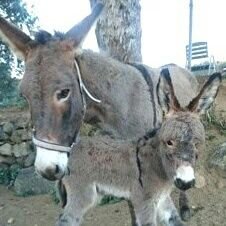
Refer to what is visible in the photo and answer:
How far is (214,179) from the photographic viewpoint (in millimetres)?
5832

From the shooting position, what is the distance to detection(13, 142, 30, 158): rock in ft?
25.7

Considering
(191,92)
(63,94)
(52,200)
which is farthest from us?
(52,200)

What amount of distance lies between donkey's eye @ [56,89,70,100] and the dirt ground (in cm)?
237

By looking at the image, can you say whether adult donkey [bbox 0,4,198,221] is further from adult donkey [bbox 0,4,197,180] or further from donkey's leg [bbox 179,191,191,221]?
donkey's leg [bbox 179,191,191,221]

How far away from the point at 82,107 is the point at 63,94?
261 mm

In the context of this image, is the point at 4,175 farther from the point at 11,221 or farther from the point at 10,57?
the point at 10,57

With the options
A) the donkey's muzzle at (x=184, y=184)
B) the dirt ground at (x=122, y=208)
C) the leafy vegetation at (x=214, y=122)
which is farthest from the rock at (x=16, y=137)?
the donkey's muzzle at (x=184, y=184)

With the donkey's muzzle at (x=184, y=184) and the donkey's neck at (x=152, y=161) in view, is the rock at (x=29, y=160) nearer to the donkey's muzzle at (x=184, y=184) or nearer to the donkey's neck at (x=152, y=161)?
the donkey's neck at (x=152, y=161)

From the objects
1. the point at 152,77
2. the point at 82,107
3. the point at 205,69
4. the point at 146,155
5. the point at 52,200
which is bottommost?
the point at 52,200

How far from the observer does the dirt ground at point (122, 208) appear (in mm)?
→ 5312

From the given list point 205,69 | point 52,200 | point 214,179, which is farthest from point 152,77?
point 205,69

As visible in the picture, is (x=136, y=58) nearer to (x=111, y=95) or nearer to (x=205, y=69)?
(x=111, y=95)

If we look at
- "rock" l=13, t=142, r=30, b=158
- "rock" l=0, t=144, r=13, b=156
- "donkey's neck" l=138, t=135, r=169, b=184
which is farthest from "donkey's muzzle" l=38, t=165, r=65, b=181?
"rock" l=0, t=144, r=13, b=156

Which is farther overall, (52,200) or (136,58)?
(52,200)
